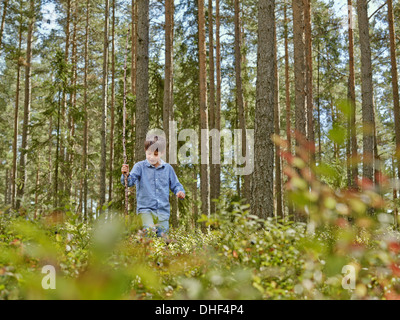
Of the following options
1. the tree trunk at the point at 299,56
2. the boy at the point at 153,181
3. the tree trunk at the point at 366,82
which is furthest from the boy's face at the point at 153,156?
the tree trunk at the point at 366,82

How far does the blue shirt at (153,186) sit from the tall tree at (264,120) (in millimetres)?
1326

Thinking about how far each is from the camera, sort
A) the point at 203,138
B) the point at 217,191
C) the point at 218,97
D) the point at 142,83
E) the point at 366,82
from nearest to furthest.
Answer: the point at 142,83 < the point at 366,82 < the point at 203,138 < the point at 217,191 < the point at 218,97

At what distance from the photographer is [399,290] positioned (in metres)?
2.41

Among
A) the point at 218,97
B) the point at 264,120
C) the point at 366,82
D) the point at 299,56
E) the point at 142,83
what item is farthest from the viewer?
the point at 218,97

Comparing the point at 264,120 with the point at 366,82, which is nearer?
the point at 264,120

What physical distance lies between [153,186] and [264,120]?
2.20 metres

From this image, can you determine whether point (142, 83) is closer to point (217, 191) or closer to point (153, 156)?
point (153, 156)

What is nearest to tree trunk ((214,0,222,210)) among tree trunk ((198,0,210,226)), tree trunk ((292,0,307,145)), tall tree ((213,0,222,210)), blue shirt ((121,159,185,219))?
tall tree ((213,0,222,210))

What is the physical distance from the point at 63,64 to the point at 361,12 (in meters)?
9.70

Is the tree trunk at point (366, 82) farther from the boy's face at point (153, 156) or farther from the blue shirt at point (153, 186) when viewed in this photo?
the boy's face at point (153, 156)

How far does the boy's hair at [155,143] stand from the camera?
5984 mm

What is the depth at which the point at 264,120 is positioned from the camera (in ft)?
20.1

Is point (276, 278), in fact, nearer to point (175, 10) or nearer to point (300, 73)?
point (300, 73)

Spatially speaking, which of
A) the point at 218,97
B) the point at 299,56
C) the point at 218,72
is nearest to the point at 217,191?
the point at 218,97
